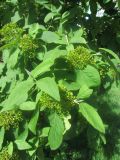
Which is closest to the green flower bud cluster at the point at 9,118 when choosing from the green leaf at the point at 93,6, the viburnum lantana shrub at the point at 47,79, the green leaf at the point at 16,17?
the viburnum lantana shrub at the point at 47,79

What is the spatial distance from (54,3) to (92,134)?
33.1 inches

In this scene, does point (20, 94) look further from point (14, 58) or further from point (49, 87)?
point (14, 58)

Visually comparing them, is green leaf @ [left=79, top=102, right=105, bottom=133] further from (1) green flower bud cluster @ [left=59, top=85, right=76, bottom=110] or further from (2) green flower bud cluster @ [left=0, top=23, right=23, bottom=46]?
(2) green flower bud cluster @ [left=0, top=23, right=23, bottom=46]

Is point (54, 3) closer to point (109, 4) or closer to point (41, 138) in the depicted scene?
point (109, 4)

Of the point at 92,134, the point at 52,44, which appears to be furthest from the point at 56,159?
the point at 52,44

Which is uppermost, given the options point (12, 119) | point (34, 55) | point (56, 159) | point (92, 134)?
point (34, 55)

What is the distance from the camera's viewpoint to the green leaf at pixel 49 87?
1.30m

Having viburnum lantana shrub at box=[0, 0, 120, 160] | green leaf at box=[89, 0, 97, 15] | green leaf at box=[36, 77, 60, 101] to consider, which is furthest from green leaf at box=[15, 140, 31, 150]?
green leaf at box=[89, 0, 97, 15]

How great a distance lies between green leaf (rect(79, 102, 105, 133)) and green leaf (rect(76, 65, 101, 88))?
0.56 feet

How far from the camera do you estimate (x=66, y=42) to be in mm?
1763

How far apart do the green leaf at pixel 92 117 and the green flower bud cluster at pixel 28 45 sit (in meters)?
0.46

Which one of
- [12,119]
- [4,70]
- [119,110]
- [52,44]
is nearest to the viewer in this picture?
[12,119]

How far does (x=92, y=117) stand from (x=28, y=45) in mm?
542

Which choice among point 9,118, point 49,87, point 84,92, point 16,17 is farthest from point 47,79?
point 16,17
